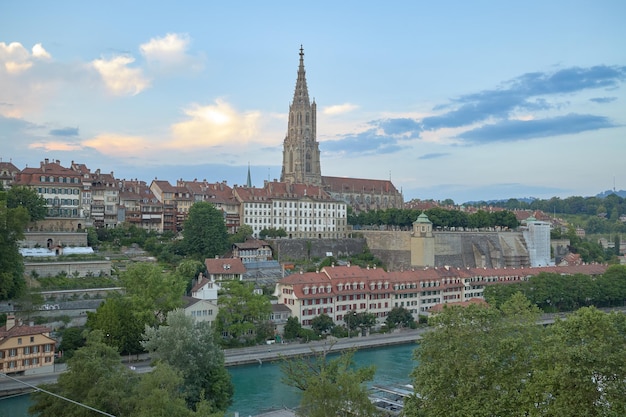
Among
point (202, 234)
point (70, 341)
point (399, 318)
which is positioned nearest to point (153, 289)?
point (70, 341)

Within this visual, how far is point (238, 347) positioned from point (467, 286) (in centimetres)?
2133

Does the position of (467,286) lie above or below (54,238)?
below

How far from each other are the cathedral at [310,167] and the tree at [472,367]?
216ft

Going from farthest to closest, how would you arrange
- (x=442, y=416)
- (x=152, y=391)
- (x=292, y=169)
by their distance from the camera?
(x=292, y=169), (x=152, y=391), (x=442, y=416)

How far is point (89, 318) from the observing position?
32.7 meters

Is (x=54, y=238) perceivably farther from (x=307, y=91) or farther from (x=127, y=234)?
(x=307, y=91)

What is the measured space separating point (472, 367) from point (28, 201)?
37.4 meters

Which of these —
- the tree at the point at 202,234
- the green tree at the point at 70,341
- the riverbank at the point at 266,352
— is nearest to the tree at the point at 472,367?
the riverbank at the point at 266,352

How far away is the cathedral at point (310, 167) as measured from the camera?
3383 inches

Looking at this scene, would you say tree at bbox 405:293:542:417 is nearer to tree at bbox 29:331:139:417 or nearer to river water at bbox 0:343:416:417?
tree at bbox 29:331:139:417

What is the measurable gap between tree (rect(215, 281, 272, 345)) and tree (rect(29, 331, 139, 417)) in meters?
15.6

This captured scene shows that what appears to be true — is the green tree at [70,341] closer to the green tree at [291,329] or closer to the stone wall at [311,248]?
the green tree at [291,329]

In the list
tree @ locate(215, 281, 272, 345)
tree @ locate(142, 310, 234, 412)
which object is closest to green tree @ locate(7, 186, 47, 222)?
tree @ locate(215, 281, 272, 345)

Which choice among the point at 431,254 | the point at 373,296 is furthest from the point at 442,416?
the point at 431,254
